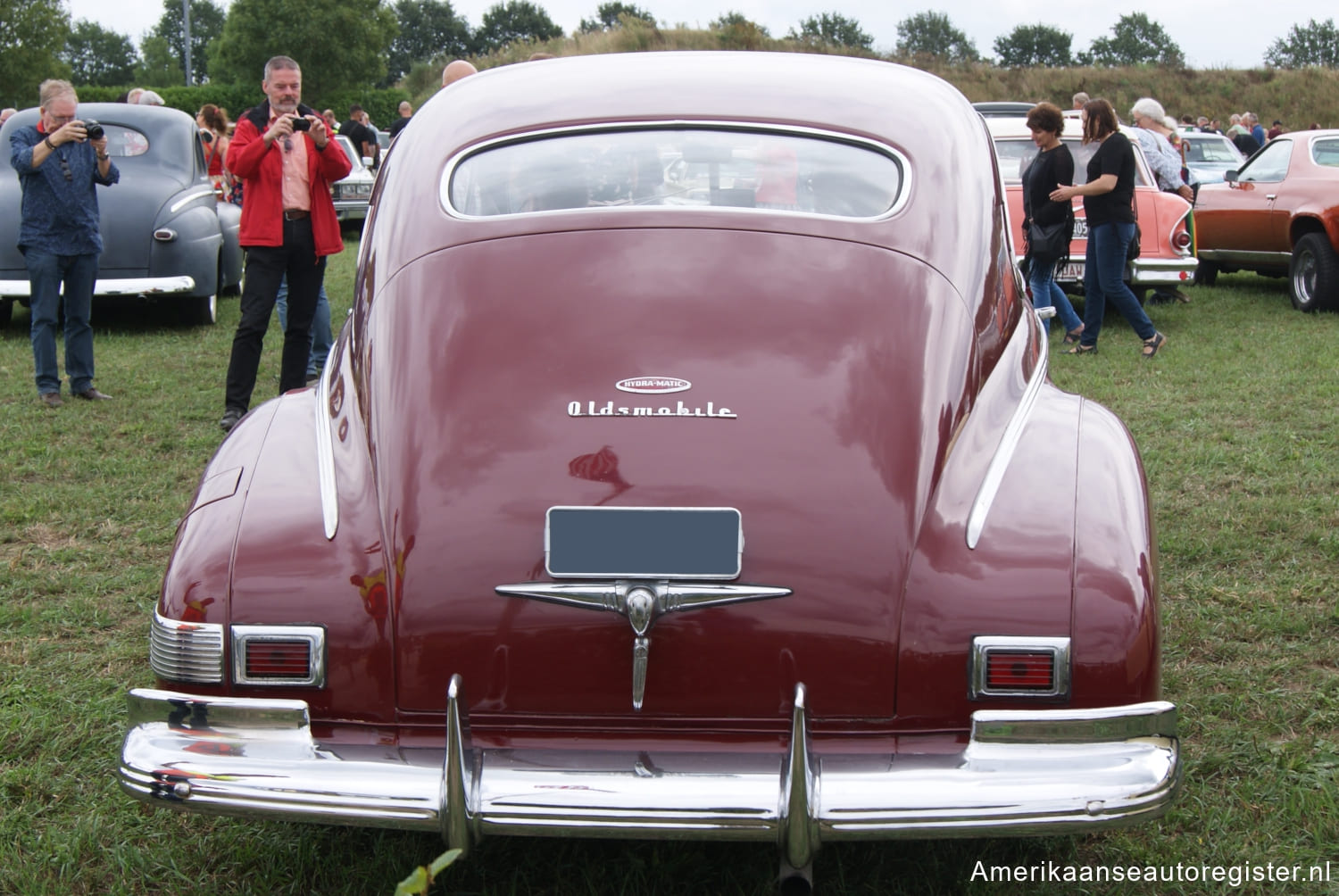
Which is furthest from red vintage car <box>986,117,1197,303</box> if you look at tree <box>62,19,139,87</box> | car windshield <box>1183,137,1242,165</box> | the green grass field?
tree <box>62,19,139,87</box>

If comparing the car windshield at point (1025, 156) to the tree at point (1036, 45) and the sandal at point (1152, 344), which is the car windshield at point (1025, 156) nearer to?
the sandal at point (1152, 344)

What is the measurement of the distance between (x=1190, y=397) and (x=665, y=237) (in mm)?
5437

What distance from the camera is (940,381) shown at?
260cm

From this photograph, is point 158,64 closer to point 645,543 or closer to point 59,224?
point 59,224

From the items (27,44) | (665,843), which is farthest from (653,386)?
(27,44)

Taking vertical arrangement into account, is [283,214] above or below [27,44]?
below

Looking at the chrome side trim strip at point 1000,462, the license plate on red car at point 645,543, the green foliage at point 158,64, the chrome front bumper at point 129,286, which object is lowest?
the chrome front bumper at point 129,286

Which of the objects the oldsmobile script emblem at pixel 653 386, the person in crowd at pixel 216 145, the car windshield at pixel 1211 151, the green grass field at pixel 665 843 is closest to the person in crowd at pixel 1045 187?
the green grass field at pixel 665 843

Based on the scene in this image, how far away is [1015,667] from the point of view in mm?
2254

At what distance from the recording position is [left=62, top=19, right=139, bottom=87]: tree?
312 ft

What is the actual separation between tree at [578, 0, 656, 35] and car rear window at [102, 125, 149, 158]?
37434 millimetres

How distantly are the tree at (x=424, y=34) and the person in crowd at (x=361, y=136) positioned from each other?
3149 inches

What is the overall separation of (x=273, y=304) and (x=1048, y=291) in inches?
214

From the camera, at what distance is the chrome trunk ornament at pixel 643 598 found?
2.24 m
